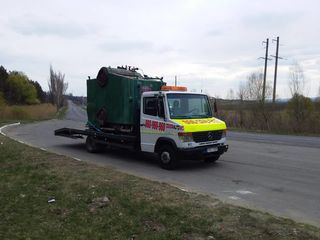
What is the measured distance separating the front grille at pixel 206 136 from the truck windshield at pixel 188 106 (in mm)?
696

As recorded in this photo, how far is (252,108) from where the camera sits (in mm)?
35719

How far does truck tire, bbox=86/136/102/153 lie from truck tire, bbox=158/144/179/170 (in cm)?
388

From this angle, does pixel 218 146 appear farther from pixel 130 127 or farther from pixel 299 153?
pixel 299 153

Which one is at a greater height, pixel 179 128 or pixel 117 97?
pixel 117 97

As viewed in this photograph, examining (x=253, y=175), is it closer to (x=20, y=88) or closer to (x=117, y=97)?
(x=117, y=97)

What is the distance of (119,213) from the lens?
6.45 meters

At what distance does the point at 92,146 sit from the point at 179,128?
5197 mm

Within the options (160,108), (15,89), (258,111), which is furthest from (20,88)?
(160,108)

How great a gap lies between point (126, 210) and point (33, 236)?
1.60 m

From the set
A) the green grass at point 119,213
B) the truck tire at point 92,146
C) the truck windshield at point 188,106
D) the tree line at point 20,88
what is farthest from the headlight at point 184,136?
the tree line at point 20,88

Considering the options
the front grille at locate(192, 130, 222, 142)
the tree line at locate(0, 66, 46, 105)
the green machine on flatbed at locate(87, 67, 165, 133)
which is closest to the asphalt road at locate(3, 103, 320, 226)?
the front grille at locate(192, 130, 222, 142)

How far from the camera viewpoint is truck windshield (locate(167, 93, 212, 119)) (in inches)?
438

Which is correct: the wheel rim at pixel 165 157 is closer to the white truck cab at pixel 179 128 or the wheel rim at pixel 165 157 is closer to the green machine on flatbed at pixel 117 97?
the white truck cab at pixel 179 128

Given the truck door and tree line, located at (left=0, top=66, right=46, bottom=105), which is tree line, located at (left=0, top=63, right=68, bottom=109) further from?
the truck door
